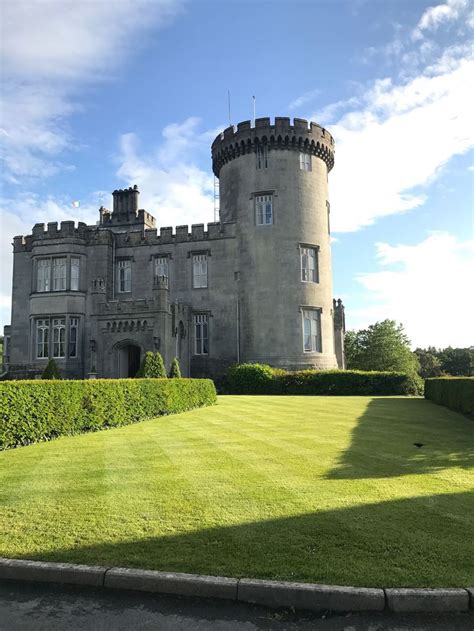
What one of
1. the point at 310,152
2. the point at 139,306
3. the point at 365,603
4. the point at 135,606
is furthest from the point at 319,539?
the point at 310,152

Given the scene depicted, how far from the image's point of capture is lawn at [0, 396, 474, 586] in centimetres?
547

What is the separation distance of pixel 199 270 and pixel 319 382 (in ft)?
40.2

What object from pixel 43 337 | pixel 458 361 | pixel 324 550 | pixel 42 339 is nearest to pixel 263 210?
pixel 43 337

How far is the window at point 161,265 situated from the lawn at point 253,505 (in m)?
26.2

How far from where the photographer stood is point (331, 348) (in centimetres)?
3784

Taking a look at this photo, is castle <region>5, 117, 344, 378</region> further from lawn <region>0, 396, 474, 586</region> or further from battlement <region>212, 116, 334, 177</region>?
lawn <region>0, 396, 474, 586</region>

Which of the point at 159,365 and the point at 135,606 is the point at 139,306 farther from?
the point at 135,606

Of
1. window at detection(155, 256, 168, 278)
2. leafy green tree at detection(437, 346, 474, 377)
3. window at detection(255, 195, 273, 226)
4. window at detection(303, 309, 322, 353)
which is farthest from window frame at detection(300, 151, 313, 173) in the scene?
leafy green tree at detection(437, 346, 474, 377)

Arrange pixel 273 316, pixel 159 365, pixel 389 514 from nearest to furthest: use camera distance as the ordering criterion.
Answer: pixel 389 514 → pixel 159 365 → pixel 273 316

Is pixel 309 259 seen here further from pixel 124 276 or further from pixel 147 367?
pixel 147 367

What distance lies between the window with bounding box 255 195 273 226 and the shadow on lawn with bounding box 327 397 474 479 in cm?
2096

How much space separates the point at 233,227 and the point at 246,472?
99.7 ft

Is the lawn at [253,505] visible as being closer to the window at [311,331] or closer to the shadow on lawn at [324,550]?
the shadow on lawn at [324,550]

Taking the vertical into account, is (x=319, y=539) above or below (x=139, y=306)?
below
